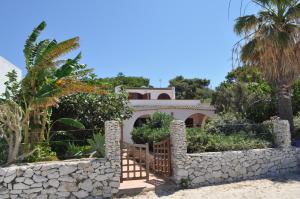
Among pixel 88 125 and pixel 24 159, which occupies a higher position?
pixel 88 125

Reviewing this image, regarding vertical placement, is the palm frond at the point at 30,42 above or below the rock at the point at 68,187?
above

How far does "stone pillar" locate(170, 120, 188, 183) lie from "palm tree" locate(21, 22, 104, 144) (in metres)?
3.59

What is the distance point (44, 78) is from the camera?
11820mm

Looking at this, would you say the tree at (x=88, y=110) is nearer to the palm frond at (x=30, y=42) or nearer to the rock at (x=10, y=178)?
the palm frond at (x=30, y=42)

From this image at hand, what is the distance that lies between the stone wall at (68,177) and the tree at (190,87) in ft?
145

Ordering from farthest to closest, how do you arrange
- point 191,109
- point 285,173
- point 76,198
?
point 191,109 < point 285,173 < point 76,198

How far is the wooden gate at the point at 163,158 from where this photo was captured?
41.6ft

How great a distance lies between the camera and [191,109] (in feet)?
92.8

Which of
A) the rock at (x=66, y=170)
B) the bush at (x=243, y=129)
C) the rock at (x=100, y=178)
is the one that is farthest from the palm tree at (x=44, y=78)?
the bush at (x=243, y=129)

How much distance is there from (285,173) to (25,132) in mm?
10732

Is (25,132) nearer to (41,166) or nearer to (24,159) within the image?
(24,159)

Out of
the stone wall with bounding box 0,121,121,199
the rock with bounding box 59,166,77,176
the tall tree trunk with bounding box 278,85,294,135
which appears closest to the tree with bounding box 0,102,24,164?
the stone wall with bounding box 0,121,121,199

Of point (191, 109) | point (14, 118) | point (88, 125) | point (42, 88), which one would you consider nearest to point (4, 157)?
point (14, 118)

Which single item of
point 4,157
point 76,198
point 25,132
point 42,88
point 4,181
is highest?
point 42,88
